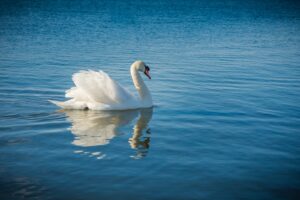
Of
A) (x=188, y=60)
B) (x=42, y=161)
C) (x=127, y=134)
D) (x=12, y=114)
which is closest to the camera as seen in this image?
(x=42, y=161)

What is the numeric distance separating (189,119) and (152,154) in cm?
277

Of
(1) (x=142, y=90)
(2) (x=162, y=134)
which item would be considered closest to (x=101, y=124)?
(2) (x=162, y=134)

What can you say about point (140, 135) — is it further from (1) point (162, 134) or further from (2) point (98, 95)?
(2) point (98, 95)

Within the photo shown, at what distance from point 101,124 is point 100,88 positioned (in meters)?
1.25

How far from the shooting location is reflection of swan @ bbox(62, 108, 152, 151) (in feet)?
29.8

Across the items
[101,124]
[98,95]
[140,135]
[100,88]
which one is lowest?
[140,135]

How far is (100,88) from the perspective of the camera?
11.2 meters

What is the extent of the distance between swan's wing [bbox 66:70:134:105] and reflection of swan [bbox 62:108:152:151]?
1.26ft

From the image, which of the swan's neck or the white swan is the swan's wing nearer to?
the white swan

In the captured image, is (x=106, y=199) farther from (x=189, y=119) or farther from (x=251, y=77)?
(x=251, y=77)

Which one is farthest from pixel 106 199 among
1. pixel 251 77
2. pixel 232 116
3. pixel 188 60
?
pixel 188 60

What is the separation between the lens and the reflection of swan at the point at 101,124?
909 cm

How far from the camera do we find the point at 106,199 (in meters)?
6.36

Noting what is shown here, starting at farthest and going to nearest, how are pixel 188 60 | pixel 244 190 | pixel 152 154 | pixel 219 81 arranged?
pixel 188 60 → pixel 219 81 → pixel 152 154 → pixel 244 190
